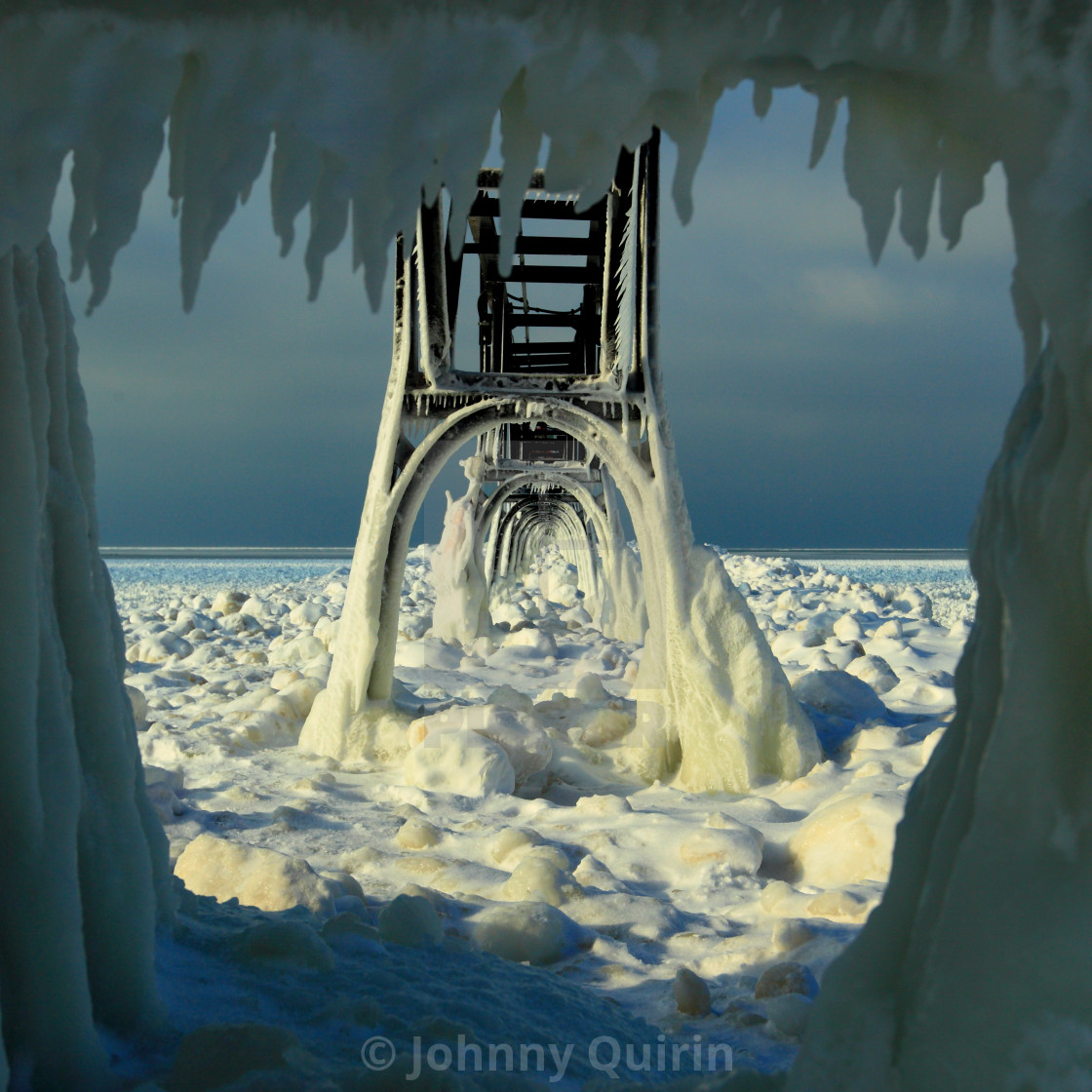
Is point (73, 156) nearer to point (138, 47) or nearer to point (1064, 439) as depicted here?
point (138, 47)

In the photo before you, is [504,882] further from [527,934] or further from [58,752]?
[58,752]

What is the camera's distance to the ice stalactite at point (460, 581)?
30.1 feet

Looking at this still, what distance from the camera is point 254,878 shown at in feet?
7.37

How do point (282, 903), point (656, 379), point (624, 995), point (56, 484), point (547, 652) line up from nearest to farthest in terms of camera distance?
point (56, 484)
point (624, 995)
point (282, 903)
point (656, 379)
point (547, 652)

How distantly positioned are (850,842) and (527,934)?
1.21 m

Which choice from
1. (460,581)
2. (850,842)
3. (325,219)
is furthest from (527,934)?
(460,581)

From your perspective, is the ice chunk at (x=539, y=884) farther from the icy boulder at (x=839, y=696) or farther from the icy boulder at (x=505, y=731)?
the icy boulder at (x=839, y=696)

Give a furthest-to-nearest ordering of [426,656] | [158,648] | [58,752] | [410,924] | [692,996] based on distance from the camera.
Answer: [158,648]
[426,656]
[410,924]
[692,996]
[58,752]

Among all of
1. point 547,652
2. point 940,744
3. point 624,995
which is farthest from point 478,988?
point 547,652

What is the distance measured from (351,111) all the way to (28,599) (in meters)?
0.84

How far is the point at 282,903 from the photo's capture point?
2174mm

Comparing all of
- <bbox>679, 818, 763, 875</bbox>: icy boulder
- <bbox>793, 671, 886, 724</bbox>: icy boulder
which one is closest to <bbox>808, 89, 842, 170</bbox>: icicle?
<bbox>679, 818, 763, 875</bbox>: icy boulder

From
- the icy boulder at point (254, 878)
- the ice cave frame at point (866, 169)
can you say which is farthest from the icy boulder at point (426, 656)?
the ice cave frame at point (866, 169)

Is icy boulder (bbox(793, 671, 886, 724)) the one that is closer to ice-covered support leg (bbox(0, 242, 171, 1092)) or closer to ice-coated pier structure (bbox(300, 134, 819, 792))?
ice-coated pier structure (bbox(300, 134, 819, 792))
